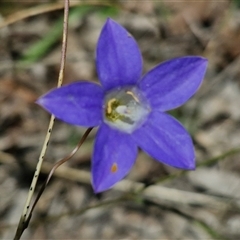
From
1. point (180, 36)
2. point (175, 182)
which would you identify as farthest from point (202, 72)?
point (180, 36)

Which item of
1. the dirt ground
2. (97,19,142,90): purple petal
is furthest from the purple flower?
the dirt ground

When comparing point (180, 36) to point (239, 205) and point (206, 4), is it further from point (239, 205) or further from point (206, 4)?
point (239, 205)

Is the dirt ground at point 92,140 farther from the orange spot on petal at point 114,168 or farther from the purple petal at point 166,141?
the orange spot on petal at point 114,168

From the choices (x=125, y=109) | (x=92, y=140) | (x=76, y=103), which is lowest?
(x=92, y=140)

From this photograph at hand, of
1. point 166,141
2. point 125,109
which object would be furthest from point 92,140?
point 166,141

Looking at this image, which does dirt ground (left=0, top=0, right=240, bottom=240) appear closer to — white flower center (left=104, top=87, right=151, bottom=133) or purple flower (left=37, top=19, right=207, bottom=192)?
white flower center (left=104, top=87, right=151, bottom=133)

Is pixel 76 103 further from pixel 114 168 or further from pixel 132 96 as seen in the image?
pixel 132 96
